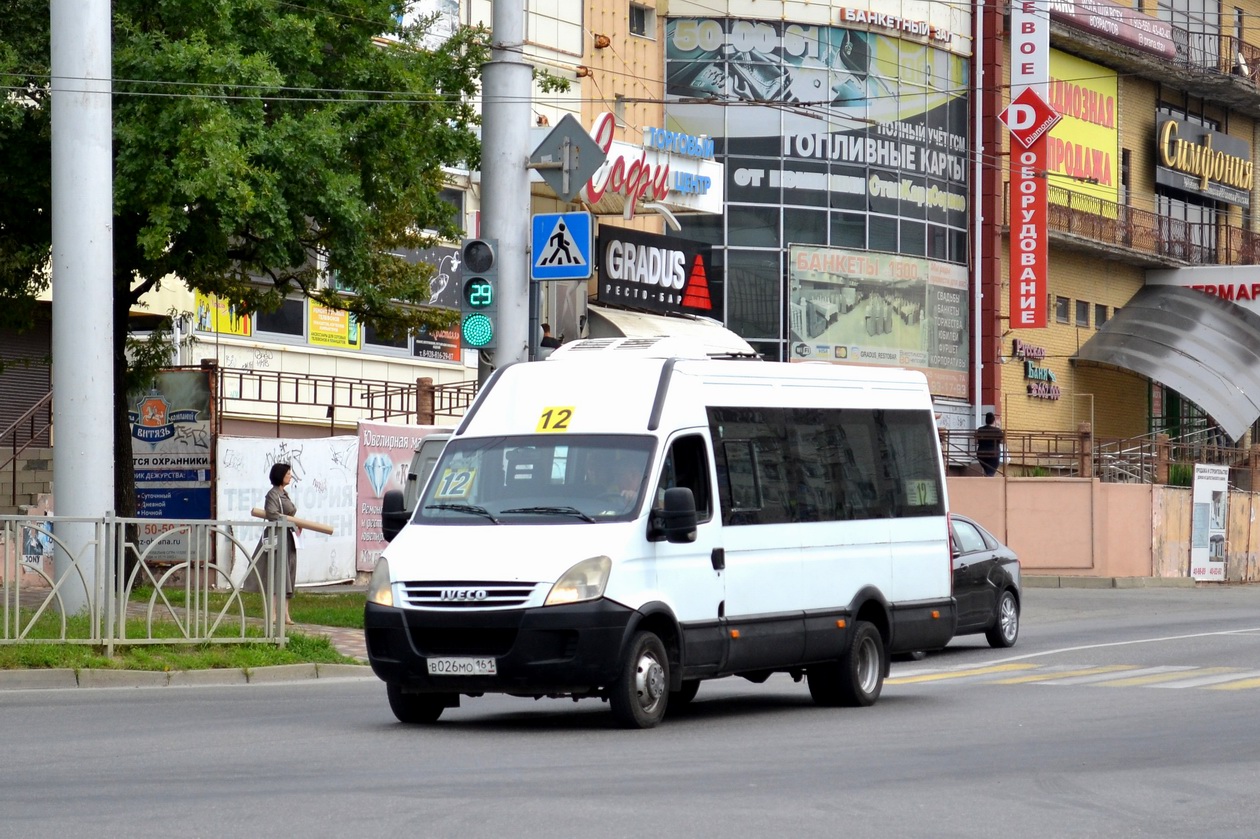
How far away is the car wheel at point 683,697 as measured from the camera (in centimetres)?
1422

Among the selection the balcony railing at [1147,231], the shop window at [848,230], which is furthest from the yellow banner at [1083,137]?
the shop window at [848,230]

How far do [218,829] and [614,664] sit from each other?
4.05 metres

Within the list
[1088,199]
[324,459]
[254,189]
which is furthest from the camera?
[1088,199]

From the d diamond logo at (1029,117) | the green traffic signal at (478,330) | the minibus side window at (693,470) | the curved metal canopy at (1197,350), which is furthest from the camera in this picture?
the curved metal canopy at (1197,350)

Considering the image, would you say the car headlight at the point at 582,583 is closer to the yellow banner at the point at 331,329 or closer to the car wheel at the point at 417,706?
the car wheel at the point at 417,706

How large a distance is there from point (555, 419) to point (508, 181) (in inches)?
261

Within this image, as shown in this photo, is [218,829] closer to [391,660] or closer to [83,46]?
[391,660]

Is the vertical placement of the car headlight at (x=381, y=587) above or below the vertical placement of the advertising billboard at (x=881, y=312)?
below

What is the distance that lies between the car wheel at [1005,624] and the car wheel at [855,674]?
644 cm

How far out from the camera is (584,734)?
12.4m

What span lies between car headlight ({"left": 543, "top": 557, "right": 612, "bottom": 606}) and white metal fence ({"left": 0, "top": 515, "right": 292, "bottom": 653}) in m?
4.81

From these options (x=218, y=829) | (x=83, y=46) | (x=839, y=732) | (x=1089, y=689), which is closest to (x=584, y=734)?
(x=839, y=732)

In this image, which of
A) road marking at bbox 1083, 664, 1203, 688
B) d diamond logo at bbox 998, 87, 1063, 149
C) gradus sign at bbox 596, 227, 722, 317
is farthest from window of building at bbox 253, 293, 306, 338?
road marking at bbox 1083, 664, 1203, 688

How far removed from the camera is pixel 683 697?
14.8 m
